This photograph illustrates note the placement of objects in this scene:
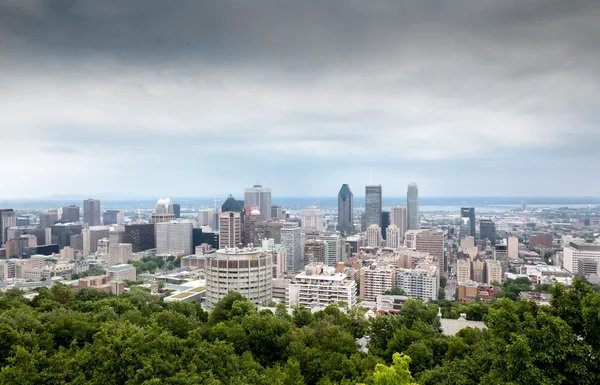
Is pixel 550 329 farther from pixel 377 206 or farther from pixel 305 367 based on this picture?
pixel 377 206

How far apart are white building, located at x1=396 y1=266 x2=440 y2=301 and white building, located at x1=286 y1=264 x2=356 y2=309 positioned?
32.4 ft

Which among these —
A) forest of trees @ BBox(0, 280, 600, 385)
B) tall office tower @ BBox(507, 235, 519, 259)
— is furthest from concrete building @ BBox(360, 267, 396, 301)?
forest of trees @ BBox(0, 280, 600, 385)

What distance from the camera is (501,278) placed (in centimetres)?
4128

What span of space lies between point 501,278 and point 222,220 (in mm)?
36016

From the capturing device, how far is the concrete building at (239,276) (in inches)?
1030

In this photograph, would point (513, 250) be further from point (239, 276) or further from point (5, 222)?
point (5, 222)

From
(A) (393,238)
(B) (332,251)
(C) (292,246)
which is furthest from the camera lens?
(A) (393,238)

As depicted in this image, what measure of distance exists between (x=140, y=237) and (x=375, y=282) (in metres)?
42.9

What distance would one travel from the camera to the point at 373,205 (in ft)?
280

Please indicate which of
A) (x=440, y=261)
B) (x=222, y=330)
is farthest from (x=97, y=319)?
(x=440, y=261)

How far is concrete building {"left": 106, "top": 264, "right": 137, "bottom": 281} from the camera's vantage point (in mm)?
41669

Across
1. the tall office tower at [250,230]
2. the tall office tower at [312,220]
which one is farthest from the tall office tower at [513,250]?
the tall office tower at [312,220]

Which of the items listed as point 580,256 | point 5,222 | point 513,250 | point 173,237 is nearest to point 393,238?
point 513,250

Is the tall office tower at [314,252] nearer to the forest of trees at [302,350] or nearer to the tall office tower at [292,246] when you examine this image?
the tall office tower at [292,246]
